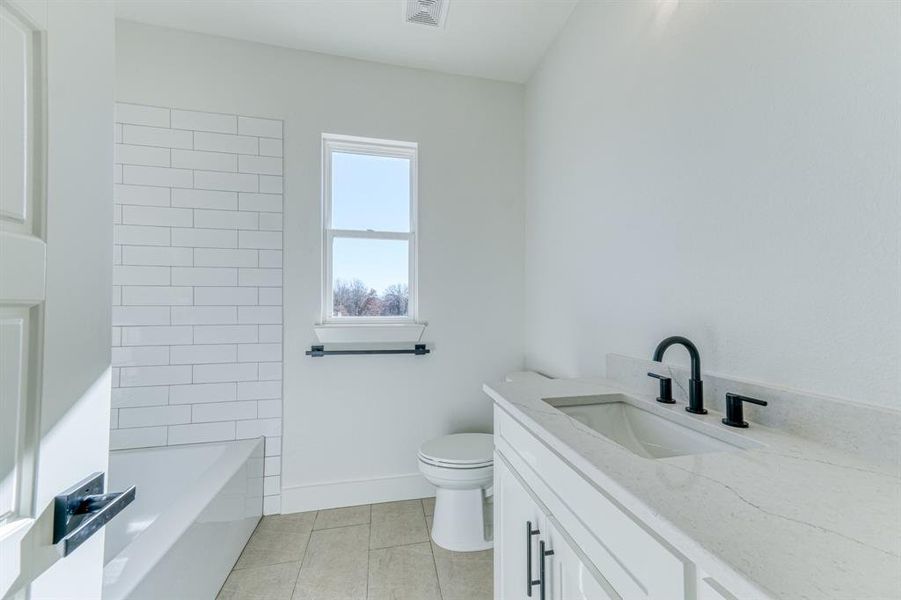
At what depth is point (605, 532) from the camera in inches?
23.6

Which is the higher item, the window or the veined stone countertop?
the window

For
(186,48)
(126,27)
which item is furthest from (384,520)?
(126,27)

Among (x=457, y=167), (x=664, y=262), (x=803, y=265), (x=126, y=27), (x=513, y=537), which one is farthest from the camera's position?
(x=457, y=167)

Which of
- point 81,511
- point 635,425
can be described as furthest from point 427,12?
point 81,511

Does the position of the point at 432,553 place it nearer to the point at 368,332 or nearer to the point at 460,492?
the point at 460,492

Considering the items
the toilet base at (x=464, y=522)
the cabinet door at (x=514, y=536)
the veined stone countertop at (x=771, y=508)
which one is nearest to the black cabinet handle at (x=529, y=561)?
the cabinet door at (x=514, y=536)

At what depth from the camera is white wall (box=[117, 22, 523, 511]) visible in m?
1.89

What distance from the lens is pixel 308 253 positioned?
1.96 metres

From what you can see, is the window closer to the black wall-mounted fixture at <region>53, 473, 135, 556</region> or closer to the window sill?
the window sill

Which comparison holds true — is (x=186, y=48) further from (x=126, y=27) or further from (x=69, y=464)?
(x=69, y=464)

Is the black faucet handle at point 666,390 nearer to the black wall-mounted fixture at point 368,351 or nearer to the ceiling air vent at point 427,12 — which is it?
the black wall-mounted fixture at point 368,351

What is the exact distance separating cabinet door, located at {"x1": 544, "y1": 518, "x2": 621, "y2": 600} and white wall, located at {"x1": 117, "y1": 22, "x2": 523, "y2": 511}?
1351mm

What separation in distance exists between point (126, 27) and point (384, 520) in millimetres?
2879

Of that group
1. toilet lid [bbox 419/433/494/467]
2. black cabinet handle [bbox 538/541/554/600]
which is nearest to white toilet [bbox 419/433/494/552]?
toilet lid [bbox 419/433/494/467]
